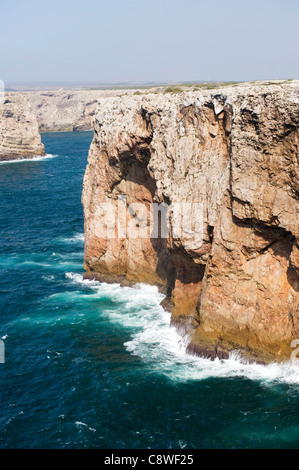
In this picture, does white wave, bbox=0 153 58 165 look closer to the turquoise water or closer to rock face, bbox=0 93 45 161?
Result: rock face, bbox=0 93 45 161

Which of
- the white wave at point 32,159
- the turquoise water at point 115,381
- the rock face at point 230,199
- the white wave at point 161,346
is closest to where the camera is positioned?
the turquoise water at point 115,381

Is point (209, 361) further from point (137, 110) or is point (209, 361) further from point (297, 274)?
point (137, 110)

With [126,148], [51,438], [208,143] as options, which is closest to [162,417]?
[51,438]

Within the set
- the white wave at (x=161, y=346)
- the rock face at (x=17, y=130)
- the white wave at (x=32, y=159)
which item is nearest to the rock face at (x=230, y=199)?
the white wave at (x=161, y=346)

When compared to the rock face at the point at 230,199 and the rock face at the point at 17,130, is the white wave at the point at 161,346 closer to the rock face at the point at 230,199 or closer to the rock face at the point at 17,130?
the rock face at the point at 230,199

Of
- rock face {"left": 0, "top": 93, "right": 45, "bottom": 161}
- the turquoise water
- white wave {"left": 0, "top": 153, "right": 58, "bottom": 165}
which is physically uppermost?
rock face {"left": 0, "top": 93, "right": 45, "bottom": 161}

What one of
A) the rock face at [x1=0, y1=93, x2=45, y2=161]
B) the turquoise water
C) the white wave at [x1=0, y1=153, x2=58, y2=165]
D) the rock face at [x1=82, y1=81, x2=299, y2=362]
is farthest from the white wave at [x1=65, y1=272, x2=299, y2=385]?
the rock face at [x1=0, y1=93, x2=45, y2=161]

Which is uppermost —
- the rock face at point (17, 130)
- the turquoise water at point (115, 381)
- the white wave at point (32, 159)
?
the rock face at point (17, 130)
